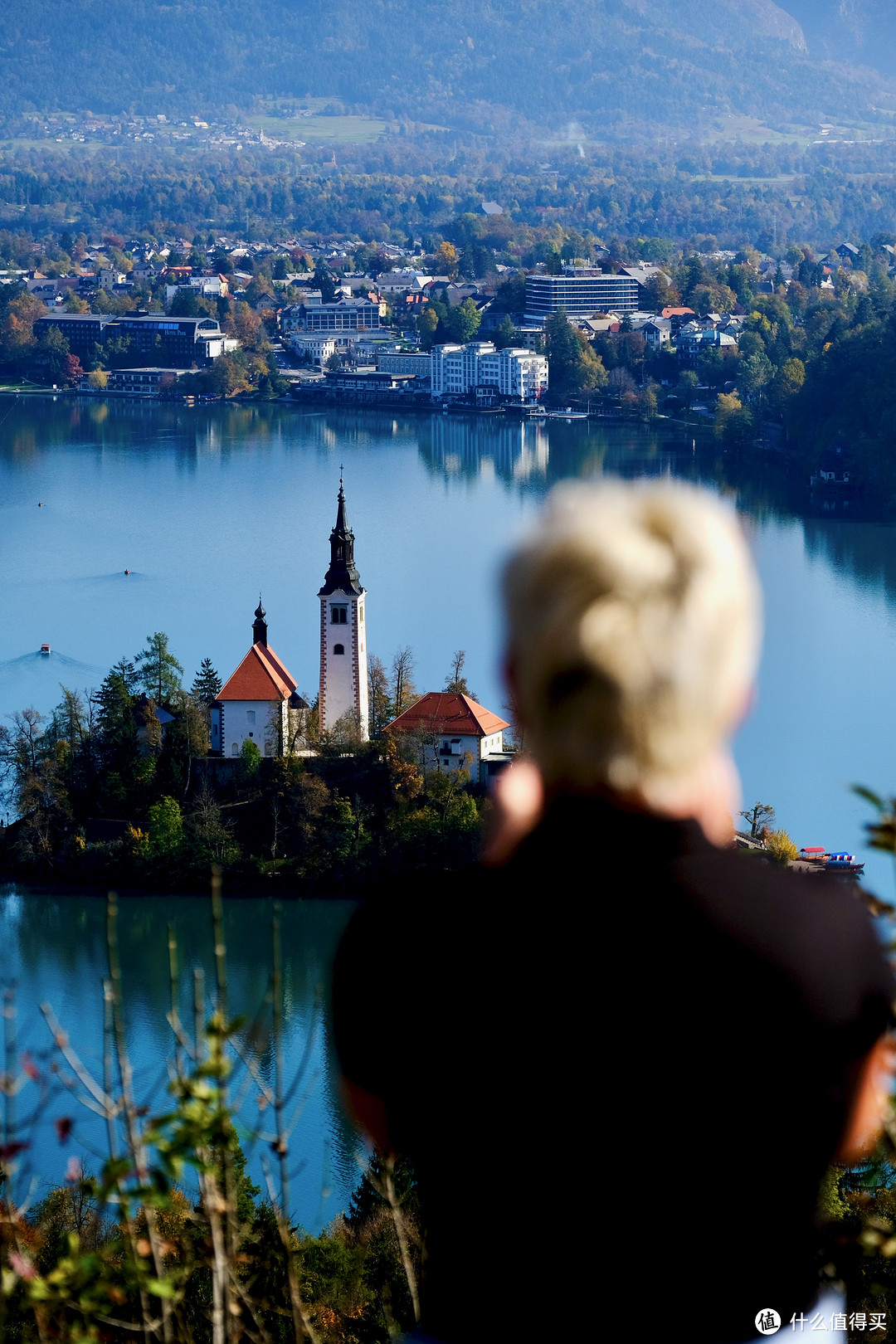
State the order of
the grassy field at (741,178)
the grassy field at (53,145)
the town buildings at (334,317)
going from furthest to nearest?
the grassy field at (53,145) < the grassy field at (741,178) < the town buildings at (334,317)

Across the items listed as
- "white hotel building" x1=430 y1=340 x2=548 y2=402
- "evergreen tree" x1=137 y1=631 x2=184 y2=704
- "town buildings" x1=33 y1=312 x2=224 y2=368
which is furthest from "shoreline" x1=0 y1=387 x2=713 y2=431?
"evergreen tree" x1=137 y1=631 x2=184 y2=704

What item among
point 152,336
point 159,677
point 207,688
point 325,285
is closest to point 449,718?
point 207,688

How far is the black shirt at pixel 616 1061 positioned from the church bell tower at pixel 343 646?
5.86 metres

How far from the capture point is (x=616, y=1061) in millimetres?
587

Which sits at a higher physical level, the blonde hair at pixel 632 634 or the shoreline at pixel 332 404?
the blonde hair at pixel 632 634

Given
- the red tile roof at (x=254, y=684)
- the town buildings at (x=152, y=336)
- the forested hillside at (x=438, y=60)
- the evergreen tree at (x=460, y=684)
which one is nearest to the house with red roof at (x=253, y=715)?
the red tile roof at (x=254, y=684)

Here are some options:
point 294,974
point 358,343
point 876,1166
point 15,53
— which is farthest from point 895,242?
point 15,53

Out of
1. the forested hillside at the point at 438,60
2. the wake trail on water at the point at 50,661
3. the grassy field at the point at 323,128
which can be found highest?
the forested hillside at the point at 438,60

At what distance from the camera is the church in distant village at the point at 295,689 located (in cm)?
631

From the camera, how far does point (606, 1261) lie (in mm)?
594

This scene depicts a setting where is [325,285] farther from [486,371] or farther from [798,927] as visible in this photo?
[798,927]

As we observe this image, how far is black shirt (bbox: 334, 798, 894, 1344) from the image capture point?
0.57 m

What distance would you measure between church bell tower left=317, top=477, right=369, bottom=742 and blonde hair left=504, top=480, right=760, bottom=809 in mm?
5912

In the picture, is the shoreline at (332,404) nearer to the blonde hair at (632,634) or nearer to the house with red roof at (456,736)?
the house with red roof at (456,736)
